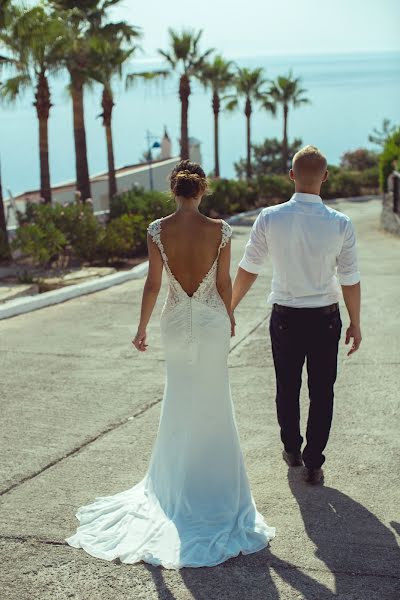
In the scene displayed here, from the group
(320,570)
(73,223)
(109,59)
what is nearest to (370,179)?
(109,59)

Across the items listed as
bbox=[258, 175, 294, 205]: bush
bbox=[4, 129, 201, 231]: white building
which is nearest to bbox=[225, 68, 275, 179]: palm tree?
bbox=[4, 129, 201, 231]: white building

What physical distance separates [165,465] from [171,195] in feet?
4.84

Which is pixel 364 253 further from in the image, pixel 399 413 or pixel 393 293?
pixel 399 413

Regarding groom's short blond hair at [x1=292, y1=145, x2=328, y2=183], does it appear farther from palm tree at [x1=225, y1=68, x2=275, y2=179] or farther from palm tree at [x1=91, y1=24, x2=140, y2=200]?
palm tree at [x1=225, y1=68, x2=275, y2=179]

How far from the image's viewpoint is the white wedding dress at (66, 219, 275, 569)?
4734mm

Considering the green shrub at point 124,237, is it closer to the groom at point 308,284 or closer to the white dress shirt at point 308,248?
the groom at point 308,284

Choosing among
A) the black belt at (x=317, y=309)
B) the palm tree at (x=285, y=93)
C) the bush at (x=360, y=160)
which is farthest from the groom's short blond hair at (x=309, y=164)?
the bush at (x=360, y=160)

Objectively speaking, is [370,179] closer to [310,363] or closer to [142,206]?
[142,206]

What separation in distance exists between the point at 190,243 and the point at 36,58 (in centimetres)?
2252

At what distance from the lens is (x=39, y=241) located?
53.3 ft

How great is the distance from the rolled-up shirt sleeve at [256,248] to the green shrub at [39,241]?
1111 centimetres

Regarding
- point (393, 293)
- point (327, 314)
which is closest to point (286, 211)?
point (327, 314)

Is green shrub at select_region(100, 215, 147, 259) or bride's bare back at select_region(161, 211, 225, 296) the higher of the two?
bride's bare back at select_region(161, 211, 225, 296)

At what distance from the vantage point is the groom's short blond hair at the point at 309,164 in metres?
5.12
